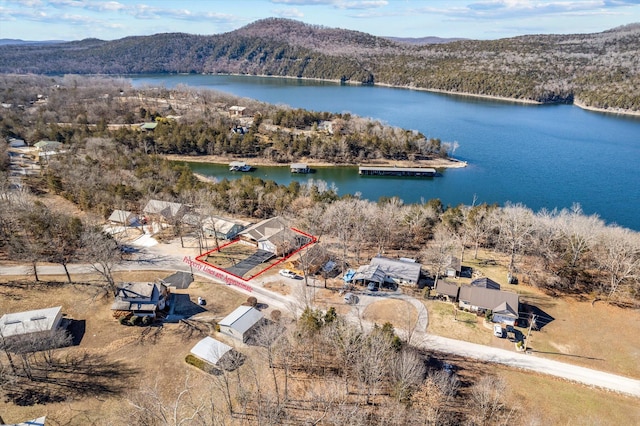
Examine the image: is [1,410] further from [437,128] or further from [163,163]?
[437,128]

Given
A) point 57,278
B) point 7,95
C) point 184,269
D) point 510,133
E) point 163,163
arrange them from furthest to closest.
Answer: point 7,95 < point 510,133 < point 163,163 < point 184,269 < point 57,278

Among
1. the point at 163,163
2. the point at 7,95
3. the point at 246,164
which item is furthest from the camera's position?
the point at 7,95

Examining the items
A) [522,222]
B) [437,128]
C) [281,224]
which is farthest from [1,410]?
[437,128]

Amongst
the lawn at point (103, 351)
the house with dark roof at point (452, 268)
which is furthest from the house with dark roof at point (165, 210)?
the house with dark roof at point (452, 268)

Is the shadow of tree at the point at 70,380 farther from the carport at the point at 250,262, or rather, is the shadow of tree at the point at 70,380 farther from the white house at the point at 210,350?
the carport at the point at 250,262

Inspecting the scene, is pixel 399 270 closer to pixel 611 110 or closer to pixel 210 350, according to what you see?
pixel 210 350

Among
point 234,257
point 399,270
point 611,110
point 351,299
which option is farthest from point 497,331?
point 611,110
